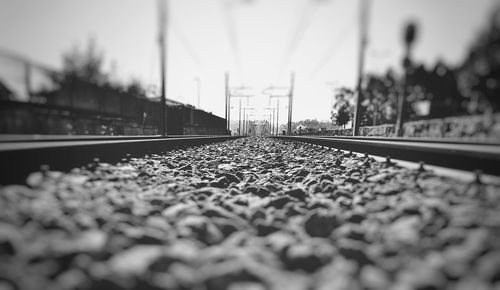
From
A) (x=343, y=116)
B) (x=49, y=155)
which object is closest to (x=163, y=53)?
(x=49, y=155)

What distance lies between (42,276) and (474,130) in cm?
1259

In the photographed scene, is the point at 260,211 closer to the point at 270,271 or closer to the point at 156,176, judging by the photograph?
the point at 270,271

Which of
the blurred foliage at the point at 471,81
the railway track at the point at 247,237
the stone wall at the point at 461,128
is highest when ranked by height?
the blurred foliage at the point at 471,81

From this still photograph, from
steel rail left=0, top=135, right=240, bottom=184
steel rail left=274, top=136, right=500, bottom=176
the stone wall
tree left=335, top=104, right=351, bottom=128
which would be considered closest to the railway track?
steel rail left=0, top=135, right=240, bottom=184

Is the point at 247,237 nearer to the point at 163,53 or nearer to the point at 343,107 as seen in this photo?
the point at 163,53

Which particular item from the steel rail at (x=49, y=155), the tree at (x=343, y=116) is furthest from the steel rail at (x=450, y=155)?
the tree at (x=343, y=116)

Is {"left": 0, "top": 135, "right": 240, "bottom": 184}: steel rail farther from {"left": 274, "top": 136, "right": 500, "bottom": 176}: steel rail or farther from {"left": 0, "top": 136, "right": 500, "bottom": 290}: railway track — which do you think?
{"left": 274, "top": 136, "right": 500, "bottom": 176}: steel rail

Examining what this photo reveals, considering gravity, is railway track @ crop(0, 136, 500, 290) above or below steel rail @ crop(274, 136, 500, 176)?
below

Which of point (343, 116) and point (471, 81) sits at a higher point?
point (343, 116)

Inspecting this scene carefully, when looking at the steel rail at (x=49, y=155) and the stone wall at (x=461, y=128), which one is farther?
the stone wall at (x=461, y=128)

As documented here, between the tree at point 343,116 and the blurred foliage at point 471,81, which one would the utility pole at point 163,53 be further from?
the tree at point 343,116

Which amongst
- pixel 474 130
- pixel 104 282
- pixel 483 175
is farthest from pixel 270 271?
pixel 474 130

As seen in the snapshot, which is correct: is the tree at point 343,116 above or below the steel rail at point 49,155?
above

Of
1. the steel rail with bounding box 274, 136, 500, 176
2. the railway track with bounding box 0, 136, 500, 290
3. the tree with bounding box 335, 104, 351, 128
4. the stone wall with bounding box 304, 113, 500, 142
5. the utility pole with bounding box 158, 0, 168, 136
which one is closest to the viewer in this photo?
the railway track with bounding box 0, 136, 500, 290
